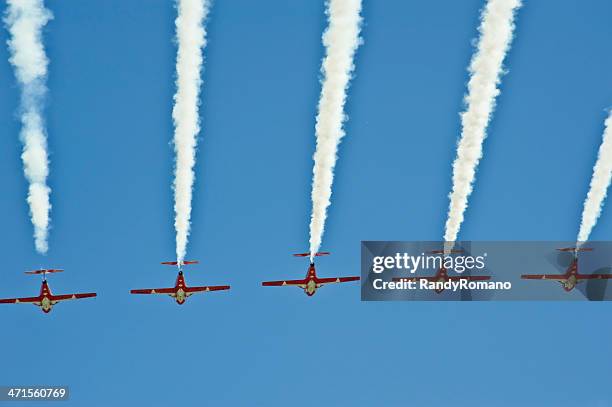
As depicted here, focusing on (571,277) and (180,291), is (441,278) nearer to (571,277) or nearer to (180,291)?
(571,277)

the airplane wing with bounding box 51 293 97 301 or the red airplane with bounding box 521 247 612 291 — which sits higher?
the airplane wing with bounding box 51 293 97 301

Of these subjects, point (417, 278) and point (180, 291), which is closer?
point (417, 278)

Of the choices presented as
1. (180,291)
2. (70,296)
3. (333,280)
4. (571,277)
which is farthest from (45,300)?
(571,277)

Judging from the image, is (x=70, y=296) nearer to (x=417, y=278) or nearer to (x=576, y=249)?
(x=417, y=278)

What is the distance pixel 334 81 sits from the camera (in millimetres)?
40938

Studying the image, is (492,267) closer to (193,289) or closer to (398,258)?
(398,258)

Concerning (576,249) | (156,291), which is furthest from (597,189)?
(156,291)

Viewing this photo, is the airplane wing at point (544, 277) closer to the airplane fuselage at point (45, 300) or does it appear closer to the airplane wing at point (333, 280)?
the airplane wing at point (333, 280)

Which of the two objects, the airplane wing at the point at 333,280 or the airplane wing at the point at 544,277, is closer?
the airplane wing at the point at 544,277

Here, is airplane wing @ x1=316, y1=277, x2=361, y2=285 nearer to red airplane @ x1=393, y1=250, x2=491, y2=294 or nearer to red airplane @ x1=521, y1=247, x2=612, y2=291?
red airplane @ x1=393, y1=250, x2=491, y2=294

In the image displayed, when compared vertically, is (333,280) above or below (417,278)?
above

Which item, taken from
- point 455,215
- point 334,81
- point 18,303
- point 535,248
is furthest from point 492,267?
point 18,303

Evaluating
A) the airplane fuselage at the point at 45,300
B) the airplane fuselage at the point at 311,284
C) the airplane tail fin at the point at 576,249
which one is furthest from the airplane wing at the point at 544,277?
the airplane fuselage at the point at 45,300

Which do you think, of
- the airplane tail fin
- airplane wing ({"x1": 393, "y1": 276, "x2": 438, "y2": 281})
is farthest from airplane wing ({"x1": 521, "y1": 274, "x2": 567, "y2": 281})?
airplane wing ({"x1": 393, "y1": 276, "x2": 438, "y2": 281})
